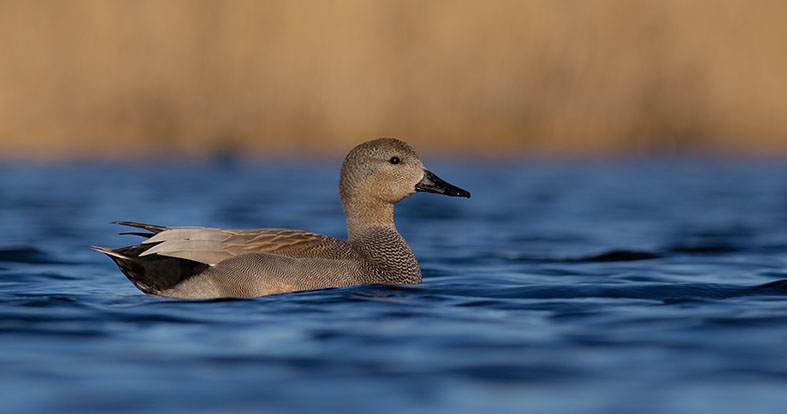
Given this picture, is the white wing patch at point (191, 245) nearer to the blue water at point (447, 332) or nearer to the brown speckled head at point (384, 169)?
the blue water at point (447, 332)

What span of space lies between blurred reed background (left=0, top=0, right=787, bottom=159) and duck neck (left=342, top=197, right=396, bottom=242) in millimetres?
14004

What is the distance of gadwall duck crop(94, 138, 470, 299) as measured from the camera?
6453mm


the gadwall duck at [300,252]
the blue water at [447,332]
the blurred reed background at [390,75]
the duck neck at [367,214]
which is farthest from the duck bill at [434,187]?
the blurred reed background at [390,75]

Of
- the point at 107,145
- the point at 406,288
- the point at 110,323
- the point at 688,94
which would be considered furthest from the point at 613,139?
the point at 110,323

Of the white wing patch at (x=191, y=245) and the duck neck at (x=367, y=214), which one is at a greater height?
the duck neck at (x=367, y=214)

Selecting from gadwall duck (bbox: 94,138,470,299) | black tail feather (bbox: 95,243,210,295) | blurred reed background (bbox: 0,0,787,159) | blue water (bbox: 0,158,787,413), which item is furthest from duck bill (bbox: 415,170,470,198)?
blurred reed background (bbox: 0,0,787,159)

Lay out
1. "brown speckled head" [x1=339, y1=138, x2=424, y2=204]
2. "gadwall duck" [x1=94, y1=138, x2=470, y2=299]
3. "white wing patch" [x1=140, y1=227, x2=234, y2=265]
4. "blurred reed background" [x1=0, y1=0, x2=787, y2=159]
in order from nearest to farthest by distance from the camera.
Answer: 1. "white wing patch" [x1=140, y1=227, x2=234, y2=265]
2. "gadwall duck" [x1=94, y1=138, x2=470, y2=299]
3. "brown speckled head" [x1=339, y1=138, x2=424, y2=204]
4. "blurred reed background" [x1=0, y1=0, x2=787, y2=159]

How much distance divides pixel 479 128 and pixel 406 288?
51.2ft

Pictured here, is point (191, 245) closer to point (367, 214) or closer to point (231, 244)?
point (231, 244)

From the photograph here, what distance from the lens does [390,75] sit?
2222 cm

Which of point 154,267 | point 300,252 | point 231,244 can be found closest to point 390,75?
point 300,252

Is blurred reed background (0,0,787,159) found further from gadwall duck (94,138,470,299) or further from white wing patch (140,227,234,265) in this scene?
white wing patch (140,227,234,265)

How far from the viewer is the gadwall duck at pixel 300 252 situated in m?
6.45

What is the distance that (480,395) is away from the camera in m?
4.19
